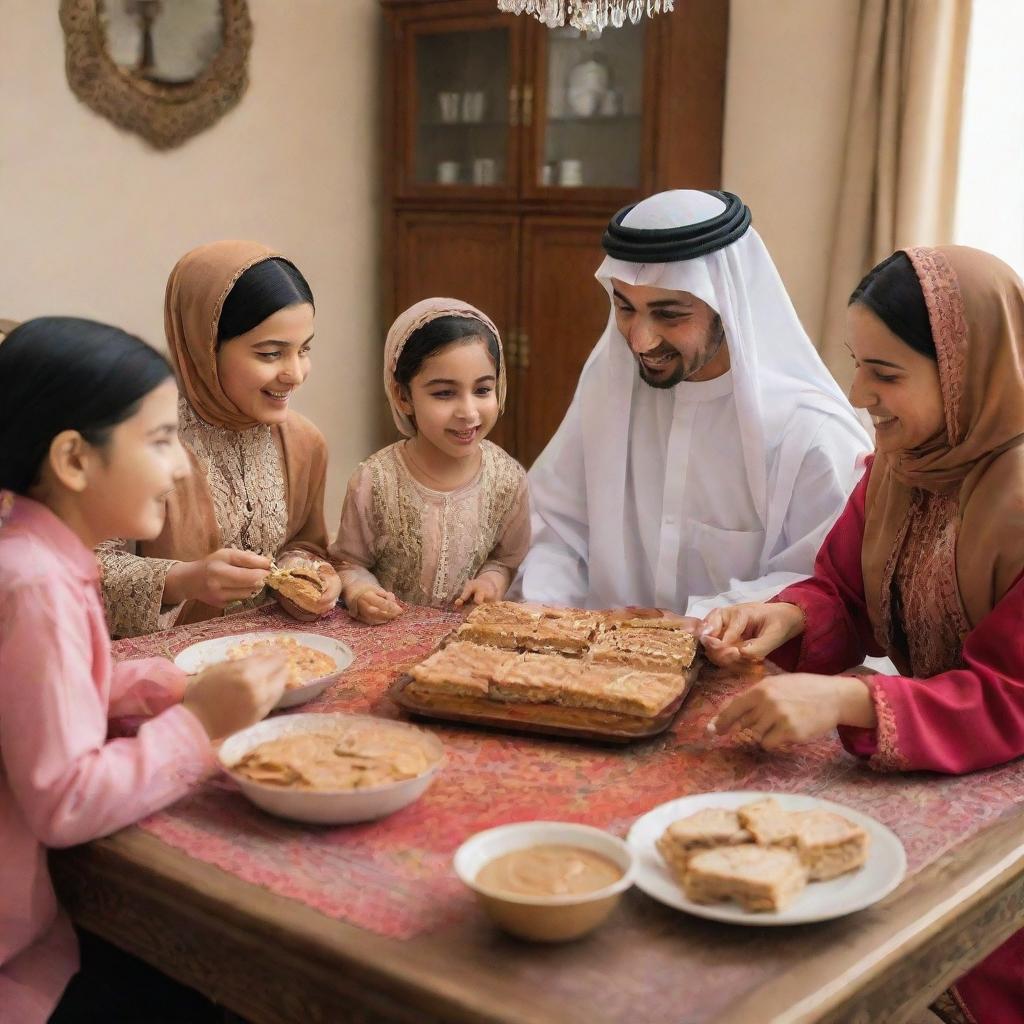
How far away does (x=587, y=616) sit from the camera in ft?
7.50

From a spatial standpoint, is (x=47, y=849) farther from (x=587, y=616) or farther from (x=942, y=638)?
(x=942, y=638)

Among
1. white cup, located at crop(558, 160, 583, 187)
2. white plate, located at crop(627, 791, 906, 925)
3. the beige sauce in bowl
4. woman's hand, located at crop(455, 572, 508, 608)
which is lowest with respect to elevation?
woman's hand, located at crop(455, 572, 508, 608)

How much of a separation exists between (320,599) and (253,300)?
71 cm

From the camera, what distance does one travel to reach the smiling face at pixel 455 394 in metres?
2.81

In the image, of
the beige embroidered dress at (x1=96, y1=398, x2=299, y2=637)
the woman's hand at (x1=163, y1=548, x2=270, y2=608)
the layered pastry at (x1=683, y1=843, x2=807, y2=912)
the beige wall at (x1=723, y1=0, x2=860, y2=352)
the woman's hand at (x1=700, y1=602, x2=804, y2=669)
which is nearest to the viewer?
the layered pastry at (x1=683, y1=843, x2=807, y2=912)

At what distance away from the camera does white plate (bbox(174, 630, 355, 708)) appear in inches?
77.5

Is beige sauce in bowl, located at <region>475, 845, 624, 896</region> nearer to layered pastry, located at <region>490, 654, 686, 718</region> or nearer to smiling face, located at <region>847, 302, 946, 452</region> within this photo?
layered pastry, located at <region>490, 654, 686, 718</region>

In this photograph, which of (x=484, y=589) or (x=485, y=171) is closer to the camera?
(x=484, y=589)

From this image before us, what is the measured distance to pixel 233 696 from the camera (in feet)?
5.36

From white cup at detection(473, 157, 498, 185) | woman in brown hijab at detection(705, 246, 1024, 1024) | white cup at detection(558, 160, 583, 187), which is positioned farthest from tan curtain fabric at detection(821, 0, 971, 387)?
woman in brown hijab at detection(705, 246, 1024, 1024)

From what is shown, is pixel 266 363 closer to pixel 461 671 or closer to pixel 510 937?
pixel 461 671

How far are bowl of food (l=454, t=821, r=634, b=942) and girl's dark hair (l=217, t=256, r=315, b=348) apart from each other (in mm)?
1622

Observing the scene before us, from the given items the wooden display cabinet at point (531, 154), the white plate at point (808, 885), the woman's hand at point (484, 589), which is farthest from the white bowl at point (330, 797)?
the wooden display cabinet at point (531, 154)

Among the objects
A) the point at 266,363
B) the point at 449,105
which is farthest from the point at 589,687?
the point at 449,105
